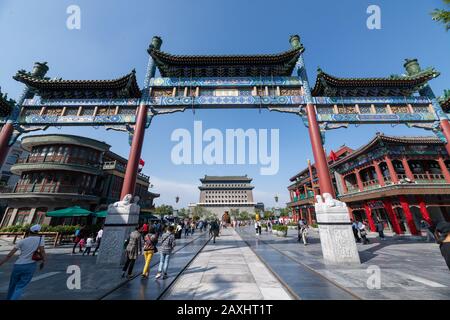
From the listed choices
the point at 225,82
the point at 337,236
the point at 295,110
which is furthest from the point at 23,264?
the point at 295,110

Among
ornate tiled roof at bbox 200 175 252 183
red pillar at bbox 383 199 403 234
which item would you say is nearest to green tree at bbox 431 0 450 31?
red pillar at bbox 383 199 403 234

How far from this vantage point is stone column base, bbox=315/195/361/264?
272 inches

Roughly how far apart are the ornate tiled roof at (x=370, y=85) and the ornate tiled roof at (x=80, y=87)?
10.0 metres

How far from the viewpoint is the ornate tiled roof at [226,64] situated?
10547 mm

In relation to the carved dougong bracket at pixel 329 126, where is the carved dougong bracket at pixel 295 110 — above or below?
above

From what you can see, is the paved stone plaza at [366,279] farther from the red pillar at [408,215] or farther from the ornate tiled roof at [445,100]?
the red pillar at [408,215]

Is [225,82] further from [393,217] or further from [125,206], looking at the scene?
[393,217]

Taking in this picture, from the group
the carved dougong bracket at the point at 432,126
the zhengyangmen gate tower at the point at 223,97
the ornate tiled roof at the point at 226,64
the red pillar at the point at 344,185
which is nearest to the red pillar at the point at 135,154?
the zhengyangmen gate tower at the point at 223,97

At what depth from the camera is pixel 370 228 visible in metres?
21.2

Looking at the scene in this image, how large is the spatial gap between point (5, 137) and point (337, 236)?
16265 millimetres

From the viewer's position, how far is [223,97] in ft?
33.7

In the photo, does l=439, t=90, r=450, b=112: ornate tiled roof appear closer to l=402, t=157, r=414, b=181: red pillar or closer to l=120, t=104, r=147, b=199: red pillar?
l=402, t=157, r=414, b=181: red pillar
